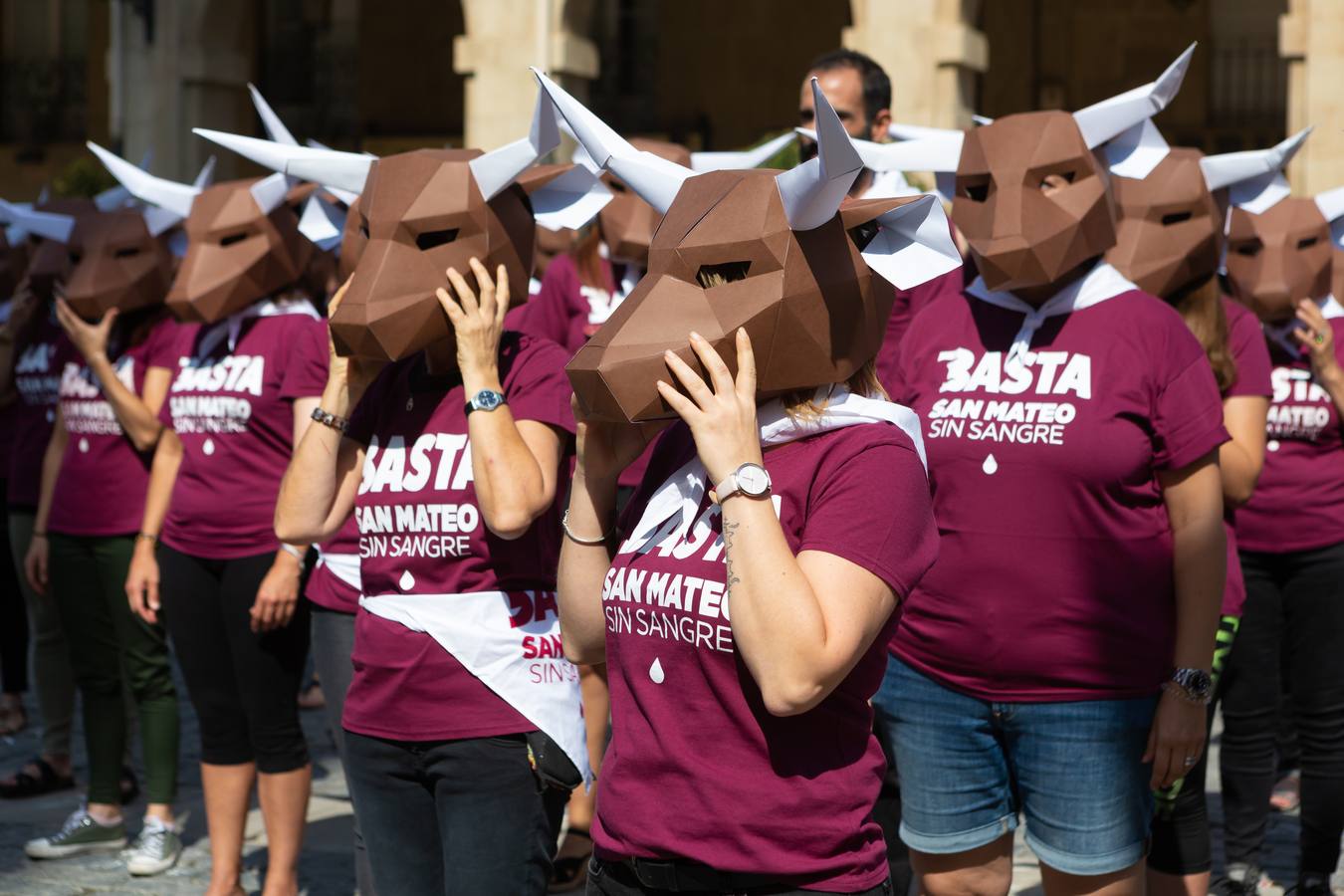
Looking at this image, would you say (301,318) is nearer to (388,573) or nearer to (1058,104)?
(388,573)

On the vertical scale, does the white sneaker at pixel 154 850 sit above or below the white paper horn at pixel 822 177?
below

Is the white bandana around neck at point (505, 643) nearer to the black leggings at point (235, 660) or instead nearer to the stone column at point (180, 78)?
the black leggings at point (235, 660)

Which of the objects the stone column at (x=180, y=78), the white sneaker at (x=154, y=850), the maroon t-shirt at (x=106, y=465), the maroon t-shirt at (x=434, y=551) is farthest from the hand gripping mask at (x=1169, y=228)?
the stone column at (x=180, y=78)

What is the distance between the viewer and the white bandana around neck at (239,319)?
202 inches

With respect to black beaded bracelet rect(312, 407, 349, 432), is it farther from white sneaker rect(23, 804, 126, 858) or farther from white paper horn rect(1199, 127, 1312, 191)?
white sneaker rect(23, 804, 126, 858)

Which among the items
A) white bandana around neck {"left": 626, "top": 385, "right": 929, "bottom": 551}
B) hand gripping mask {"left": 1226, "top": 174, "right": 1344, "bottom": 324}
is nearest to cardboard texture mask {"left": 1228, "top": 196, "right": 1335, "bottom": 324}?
hand gripping mask {"left": 1226, "top": 174, "right": 1344, "bottom": 324}

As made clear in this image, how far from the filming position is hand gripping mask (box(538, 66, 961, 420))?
2.46 meters

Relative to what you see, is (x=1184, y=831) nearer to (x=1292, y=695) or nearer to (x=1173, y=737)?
(x=1173, y=737)

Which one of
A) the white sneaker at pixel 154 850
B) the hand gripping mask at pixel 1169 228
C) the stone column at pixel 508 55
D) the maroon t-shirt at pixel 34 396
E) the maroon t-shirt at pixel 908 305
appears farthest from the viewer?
the stone column at pixel 508 55

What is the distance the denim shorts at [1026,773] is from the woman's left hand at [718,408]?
4.26 ft

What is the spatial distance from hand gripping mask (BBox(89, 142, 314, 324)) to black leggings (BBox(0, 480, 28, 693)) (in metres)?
3.34

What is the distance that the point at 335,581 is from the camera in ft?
→ 14.2

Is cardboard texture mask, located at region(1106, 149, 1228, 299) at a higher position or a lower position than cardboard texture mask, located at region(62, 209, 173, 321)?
higher

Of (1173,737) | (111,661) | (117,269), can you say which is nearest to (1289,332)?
(1173,737)
